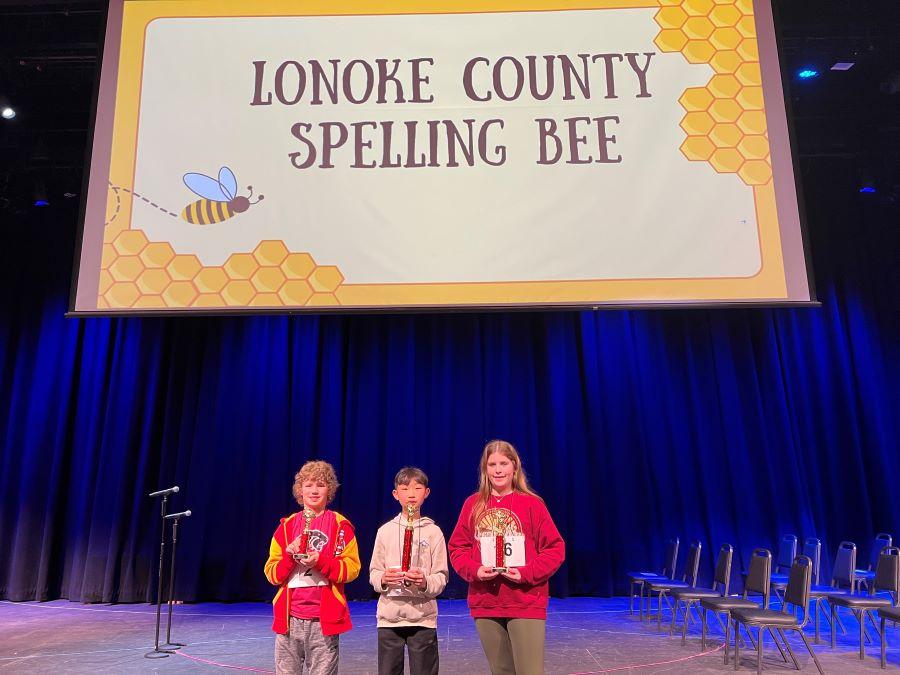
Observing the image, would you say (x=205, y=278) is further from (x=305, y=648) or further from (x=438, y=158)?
(x=305, y=648)

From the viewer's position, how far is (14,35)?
5.89 meters

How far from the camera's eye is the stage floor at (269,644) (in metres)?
4.25

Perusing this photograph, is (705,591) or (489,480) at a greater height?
(489,480)

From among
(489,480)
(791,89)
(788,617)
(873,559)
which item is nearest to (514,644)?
(489,480)

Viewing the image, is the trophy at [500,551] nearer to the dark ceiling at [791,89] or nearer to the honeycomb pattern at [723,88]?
the honeycomb pattern at [723,88]

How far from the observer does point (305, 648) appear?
2.60 m

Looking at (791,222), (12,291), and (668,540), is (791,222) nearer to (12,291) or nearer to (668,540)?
(668,540)

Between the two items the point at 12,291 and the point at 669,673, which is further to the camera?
the point at 12,291

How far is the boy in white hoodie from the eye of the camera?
2.58 meters

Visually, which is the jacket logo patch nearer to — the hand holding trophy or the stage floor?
the hand holding trophy

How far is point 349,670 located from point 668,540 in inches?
165

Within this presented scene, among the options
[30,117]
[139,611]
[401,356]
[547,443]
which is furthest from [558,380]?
[30,117]

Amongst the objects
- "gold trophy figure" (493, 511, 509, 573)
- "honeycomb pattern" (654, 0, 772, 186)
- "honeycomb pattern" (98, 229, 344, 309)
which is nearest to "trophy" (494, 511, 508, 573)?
"gold trophy figure" (493, 511, 509, 573)

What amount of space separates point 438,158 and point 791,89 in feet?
14.9
